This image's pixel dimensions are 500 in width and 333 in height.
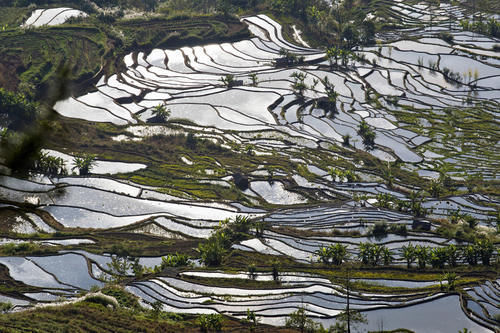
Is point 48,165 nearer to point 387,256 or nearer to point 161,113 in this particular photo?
point 161,113

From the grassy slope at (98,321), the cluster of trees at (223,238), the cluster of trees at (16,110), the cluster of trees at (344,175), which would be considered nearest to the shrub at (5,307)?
the grassy slope at (98,321)

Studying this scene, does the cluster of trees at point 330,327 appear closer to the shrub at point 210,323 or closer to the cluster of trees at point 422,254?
the shrub at point 210,323

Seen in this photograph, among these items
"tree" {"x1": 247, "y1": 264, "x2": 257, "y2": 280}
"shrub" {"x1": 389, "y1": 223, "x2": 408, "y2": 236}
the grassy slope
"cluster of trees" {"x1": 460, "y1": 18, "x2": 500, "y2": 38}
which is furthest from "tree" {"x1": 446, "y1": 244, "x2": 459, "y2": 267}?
"cluster of trees" {"x1": 460, "y1": 18, "x2": 500, "y2": 38}

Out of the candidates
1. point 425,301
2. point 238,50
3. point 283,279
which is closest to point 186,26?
point 238,50

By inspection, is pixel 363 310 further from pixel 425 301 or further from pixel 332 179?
pixel 332 179

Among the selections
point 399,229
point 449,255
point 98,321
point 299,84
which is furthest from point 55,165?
point 449,255

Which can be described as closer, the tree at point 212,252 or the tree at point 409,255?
the tree at point 409,255

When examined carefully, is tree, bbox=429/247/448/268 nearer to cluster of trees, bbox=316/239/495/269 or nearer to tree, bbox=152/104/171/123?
cluster of trees, bbox=316/239/495/269
